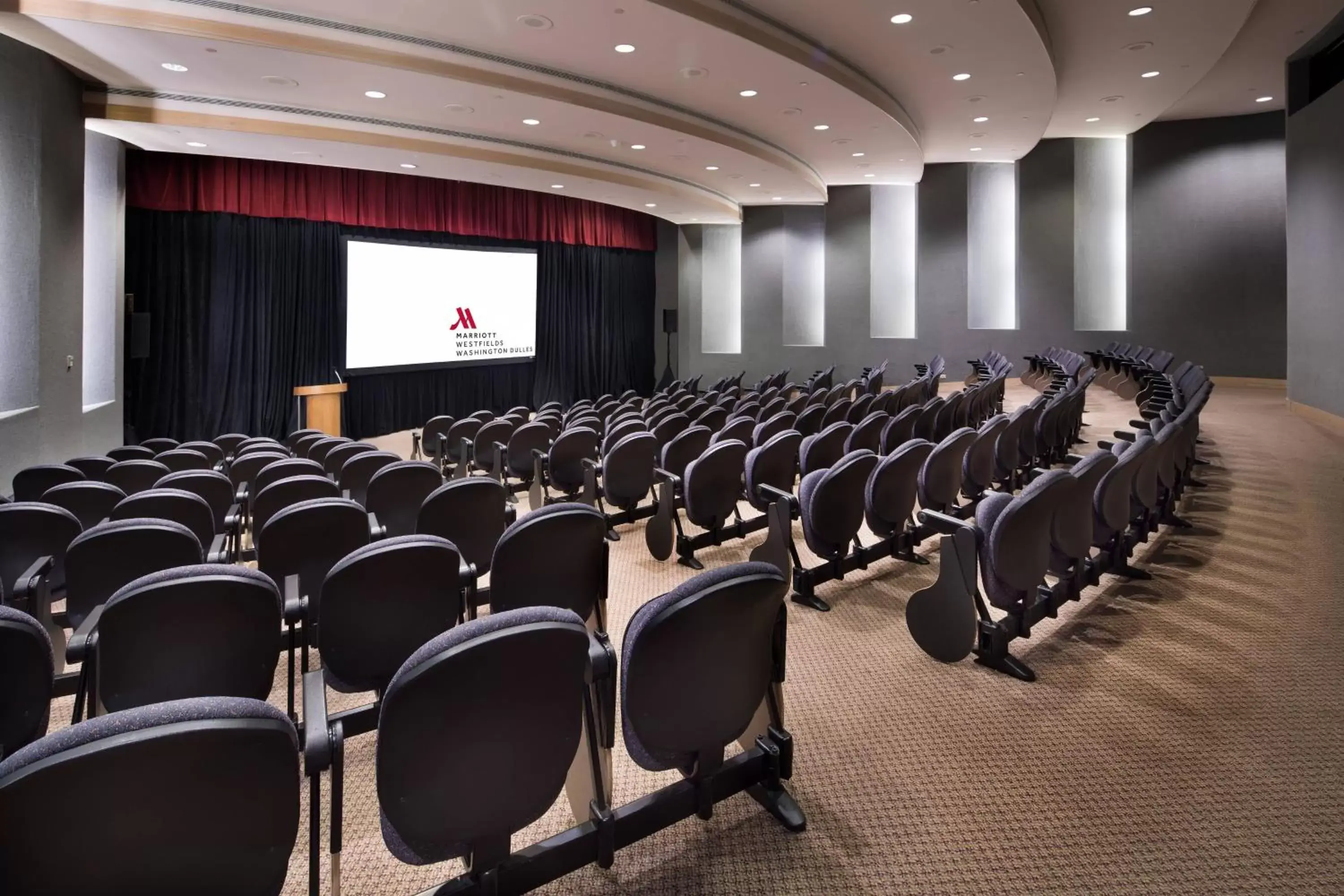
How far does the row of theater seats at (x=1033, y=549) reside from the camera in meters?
2.92

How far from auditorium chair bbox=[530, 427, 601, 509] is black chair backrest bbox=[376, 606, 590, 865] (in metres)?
4.19

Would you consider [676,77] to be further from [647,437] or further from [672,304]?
[672,304]

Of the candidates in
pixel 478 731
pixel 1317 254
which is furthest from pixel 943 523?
pixel 1317 254

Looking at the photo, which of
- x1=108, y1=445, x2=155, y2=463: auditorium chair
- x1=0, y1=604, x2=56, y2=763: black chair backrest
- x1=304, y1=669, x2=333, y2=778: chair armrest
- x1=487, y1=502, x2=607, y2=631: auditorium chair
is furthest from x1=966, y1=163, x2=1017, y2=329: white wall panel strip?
x1=0, y1=604, x2=56, y2=763: black chair backrest

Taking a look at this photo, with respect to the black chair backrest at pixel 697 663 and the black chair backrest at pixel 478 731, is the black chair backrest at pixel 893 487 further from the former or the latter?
the black chair backrest at pixel 478 731

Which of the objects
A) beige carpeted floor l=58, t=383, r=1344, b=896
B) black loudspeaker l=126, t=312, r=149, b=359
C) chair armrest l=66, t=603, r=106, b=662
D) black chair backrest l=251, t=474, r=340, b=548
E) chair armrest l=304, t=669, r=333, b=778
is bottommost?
beige carpeted floor l=58, t=383, r=1344, b=896

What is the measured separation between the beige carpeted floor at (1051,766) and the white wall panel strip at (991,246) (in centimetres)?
1289

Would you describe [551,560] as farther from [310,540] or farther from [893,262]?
[893,262]

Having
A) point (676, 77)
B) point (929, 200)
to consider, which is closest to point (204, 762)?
point (676, 77)

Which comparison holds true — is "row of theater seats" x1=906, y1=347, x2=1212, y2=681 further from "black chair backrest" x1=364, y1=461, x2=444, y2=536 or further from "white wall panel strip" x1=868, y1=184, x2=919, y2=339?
"white wall panel strip" x1=868, y1=184, x2=919, y2=339

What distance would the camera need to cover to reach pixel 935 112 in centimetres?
1084

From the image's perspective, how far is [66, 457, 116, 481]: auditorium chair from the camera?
5242mm

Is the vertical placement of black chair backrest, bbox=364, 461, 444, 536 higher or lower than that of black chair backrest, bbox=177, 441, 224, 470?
lower

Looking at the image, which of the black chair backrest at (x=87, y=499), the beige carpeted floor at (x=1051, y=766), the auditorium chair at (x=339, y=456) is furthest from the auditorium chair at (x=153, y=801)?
the auditorium chair at (x=339, y=456)
